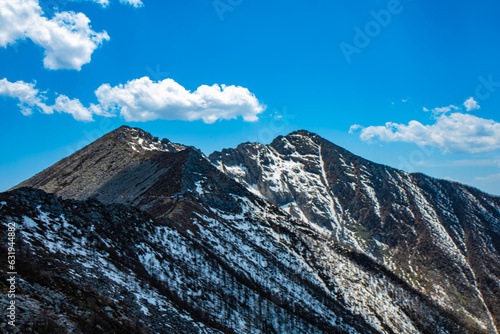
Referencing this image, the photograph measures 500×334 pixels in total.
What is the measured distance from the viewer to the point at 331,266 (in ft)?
309

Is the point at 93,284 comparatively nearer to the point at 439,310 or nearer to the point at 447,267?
the point at 439,310

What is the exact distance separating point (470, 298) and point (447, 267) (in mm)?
22349

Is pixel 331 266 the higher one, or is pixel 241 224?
pixel 241 224

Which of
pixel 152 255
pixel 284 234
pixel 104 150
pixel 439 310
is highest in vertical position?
pixel 104 150

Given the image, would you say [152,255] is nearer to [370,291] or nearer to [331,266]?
[331,266]

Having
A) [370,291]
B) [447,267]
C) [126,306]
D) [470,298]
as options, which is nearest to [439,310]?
[370,291]

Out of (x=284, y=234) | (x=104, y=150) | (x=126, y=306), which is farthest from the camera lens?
(x=104, y=150)

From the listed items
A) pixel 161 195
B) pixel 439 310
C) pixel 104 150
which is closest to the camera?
pixel 161 195

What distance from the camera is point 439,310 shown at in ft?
360

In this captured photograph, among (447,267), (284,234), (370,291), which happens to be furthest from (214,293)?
(447,267)

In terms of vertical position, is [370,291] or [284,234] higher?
[284,234]

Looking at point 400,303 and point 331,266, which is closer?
point 331,266

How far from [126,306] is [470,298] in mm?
189543

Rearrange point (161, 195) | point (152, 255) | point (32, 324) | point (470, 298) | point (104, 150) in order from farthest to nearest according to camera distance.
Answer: point (470, 298) < point (104, 150) < point (161, 195) < point (152, 255) < point (32, 324)
